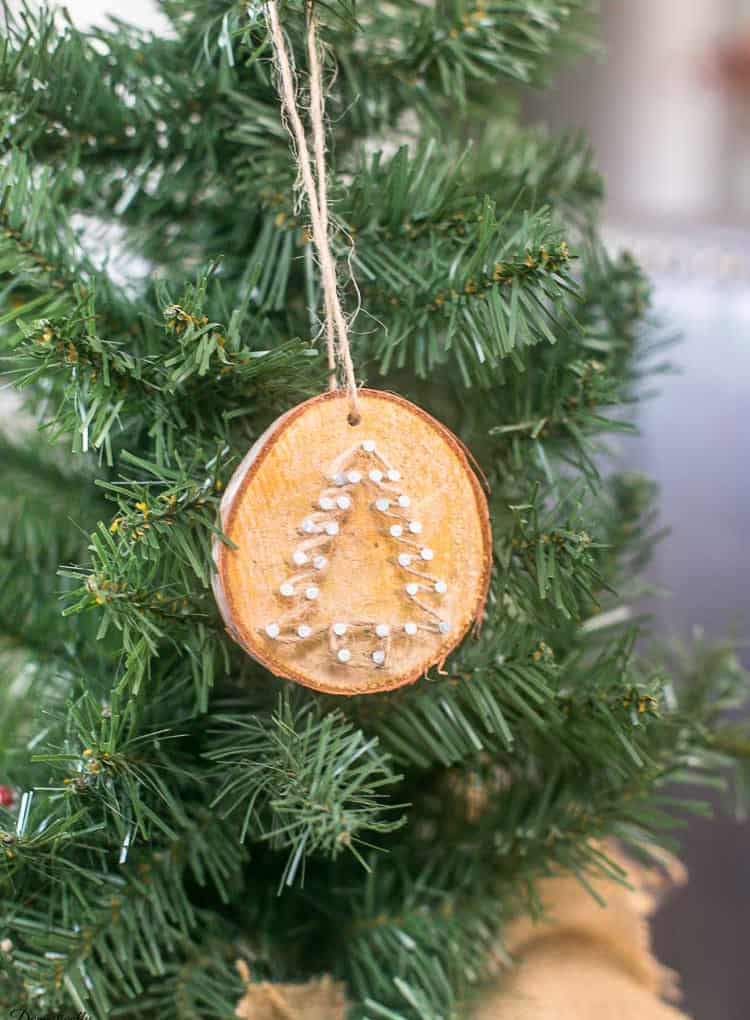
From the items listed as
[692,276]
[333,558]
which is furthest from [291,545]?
[692,276]

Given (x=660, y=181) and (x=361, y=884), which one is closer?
(x=361, y=884)

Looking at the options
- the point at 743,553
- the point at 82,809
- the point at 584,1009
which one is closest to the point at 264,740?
the point at 82,809

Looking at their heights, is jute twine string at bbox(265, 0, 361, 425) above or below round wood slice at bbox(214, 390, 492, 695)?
above

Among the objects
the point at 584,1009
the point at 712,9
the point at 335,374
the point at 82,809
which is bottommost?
the point at 584,1009

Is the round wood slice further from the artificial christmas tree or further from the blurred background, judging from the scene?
the blurred background

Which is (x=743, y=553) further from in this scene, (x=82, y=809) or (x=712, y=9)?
(x=82, y=809)

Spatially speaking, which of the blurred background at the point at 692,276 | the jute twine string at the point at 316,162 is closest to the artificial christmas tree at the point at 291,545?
the jute twine string at the point at 316,162

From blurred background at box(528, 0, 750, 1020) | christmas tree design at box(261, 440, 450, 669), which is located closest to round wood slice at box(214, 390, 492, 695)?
christmas tree design at box(261, 440, 450, 669)

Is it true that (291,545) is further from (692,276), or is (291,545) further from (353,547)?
(692,276)
